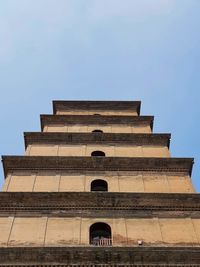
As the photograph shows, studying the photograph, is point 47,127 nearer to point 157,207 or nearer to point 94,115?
point 94,115

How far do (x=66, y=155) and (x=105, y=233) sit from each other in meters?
6.04

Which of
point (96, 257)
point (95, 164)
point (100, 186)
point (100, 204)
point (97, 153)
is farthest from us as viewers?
point (97, 153)

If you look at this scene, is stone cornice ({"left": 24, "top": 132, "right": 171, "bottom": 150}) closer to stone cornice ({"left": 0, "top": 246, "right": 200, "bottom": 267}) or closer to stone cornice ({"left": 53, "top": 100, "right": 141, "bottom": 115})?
stone cornice ({"left": 53, "top": 100, "right": 141, "bottom": 115})

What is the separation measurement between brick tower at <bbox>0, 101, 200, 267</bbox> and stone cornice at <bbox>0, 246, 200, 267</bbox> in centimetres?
3

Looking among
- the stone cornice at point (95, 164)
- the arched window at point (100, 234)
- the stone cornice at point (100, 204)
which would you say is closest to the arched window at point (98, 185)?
the stone cornice at point (95, 164)

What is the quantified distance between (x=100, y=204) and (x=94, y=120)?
916cm

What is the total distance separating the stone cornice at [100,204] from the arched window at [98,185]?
1.96 metres

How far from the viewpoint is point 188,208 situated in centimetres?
1725

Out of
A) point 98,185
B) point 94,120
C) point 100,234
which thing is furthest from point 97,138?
point 100,234

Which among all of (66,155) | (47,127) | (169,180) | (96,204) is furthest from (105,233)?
(47,127)

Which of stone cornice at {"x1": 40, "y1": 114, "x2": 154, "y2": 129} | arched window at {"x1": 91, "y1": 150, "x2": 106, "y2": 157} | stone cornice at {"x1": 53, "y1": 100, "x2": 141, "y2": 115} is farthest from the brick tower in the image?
stone cornice at {"x1": 53, "y1": 100, "x2": 141, "y2": 115}

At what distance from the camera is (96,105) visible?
1130 inches

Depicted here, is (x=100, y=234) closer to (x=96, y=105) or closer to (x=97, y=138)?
(x=97, y=138)

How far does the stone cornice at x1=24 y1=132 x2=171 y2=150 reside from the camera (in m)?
22.8
